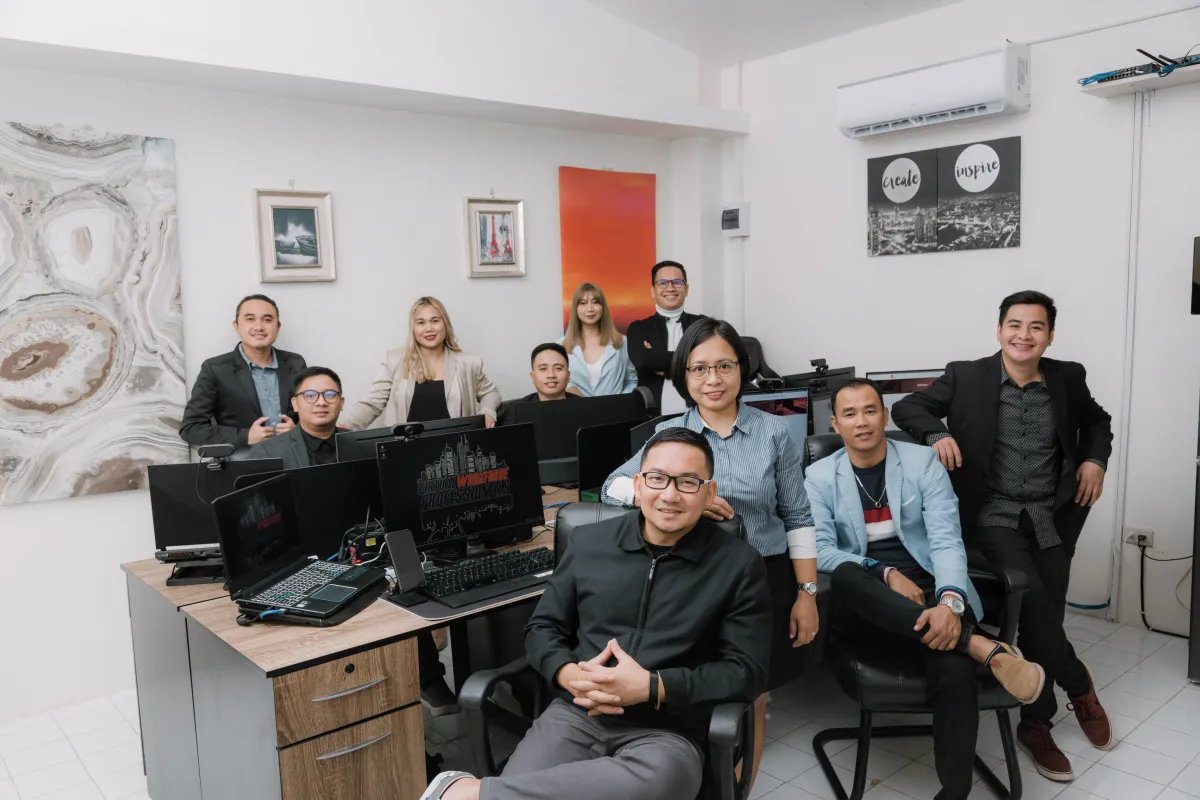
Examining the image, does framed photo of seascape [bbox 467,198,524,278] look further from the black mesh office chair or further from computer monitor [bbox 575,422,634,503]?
the black mesh office chair

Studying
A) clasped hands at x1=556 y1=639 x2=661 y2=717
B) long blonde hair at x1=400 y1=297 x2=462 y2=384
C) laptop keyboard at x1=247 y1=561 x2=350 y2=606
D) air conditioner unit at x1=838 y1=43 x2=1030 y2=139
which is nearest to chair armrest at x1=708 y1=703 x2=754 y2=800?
clasped hands at x1=556 y1=639 x2=661 y2=717

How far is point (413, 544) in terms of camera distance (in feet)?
8.79

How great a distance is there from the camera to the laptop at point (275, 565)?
2.38 meters

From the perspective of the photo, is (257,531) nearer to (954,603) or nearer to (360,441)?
(360,441)

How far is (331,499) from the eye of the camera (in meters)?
2.88

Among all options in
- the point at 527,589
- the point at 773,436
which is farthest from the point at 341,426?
the point at 773,436

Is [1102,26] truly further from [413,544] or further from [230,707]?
[230,707]

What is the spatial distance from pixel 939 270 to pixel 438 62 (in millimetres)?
3019

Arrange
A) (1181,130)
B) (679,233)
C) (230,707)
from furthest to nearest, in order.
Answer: (679,233) → (1181,130) → (230,707)

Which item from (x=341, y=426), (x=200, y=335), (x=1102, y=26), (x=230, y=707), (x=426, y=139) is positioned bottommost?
(x=230, y=707)

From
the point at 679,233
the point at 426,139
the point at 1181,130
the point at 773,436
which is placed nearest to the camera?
the point at 773,436

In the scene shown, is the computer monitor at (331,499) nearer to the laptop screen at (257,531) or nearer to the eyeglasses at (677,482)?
the laptop screen at (257,531)

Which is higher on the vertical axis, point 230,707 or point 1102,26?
point 1102,26

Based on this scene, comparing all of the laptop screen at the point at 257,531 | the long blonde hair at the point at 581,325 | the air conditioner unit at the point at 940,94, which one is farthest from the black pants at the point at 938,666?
the air conditioner unit at the point at 940,94
